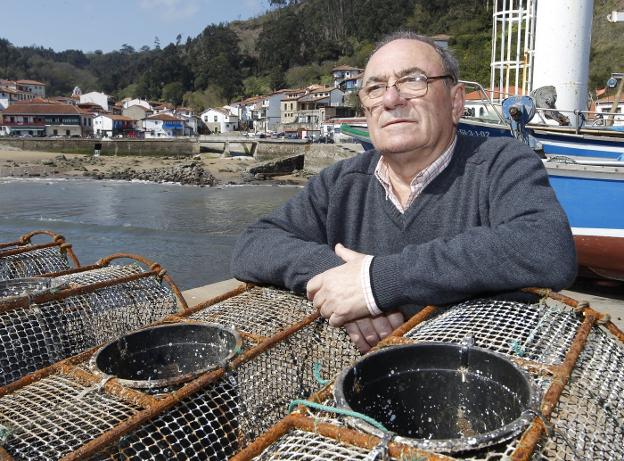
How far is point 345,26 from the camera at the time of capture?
102000 millimetres

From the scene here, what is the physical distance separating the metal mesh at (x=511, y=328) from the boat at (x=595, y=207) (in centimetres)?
590

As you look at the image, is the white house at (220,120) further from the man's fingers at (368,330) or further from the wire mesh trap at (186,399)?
the man's fingers at (368,330)

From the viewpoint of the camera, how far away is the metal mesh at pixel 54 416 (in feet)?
4.37

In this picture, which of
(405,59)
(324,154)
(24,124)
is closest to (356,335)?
(405,59)

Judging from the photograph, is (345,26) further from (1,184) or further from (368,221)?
(368,221)

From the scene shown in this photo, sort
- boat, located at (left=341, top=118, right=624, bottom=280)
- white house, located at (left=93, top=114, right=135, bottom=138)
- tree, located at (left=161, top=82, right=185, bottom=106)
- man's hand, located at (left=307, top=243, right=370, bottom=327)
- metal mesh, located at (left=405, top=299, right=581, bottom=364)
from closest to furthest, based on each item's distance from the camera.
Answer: metal mesh, located at (left=405, top=299, right=581, bottom=364)
man's hand, located at (left=307, top=243, right=370, bottom=327)
boat, located at (left=341, top=118, right=624, bottom=280)
white house, located at (left=93, top=114, right=135, bottom=138)
tree, located at (left=161, top=82, right=185, bottom=106)

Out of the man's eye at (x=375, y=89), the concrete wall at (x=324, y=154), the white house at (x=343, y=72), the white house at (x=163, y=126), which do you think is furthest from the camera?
the white house at (x=343, y=72)

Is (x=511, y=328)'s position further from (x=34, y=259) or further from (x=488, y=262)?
(x=34, y=259)

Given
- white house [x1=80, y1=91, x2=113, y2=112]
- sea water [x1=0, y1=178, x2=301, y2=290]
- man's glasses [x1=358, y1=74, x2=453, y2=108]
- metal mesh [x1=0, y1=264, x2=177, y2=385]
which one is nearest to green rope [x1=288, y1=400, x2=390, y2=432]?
man's glasses [x1=358, y1=74, x2=453, y2=108]

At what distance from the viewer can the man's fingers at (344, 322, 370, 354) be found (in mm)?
1907

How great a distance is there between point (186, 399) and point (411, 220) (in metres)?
1.03

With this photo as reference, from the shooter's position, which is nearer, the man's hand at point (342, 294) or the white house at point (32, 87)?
the man's hand at point (342, 294)

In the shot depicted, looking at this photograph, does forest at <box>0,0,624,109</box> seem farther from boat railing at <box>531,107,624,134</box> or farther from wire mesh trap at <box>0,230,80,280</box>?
wire mesh trap at <box>0,230,80,280</box>

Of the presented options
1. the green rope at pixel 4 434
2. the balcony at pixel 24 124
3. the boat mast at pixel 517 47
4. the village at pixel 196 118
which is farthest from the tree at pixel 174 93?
the green rope at pixel 4 434
